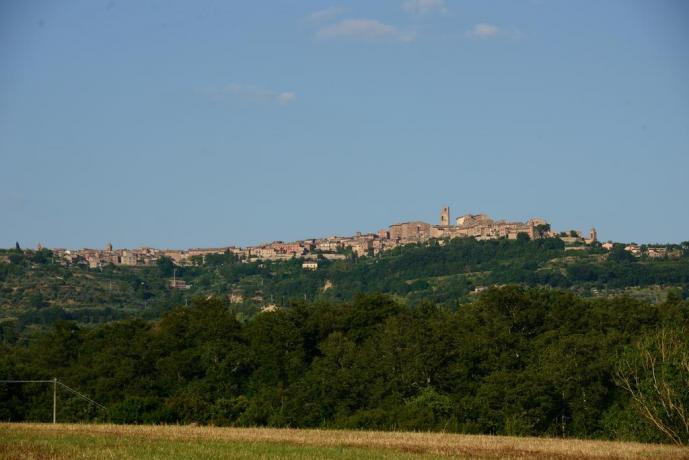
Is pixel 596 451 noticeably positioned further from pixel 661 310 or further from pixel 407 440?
pixel 661 310

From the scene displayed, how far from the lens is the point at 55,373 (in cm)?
7106

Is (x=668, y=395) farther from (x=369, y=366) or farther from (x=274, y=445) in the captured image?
(x=369, y=366)

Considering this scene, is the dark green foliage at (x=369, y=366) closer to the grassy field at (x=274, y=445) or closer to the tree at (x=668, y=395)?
the tree at (x=668, y=395)

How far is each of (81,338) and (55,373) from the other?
6.94 meters

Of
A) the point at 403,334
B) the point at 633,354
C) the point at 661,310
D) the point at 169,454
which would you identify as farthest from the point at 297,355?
the point at 169,454

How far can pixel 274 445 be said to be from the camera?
123 ft

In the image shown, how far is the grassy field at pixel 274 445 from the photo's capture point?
113 ft

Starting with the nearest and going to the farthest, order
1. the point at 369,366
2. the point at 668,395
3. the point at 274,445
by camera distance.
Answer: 1. the point at 274,445
2. the point at 668,395
3. the point at 369,366

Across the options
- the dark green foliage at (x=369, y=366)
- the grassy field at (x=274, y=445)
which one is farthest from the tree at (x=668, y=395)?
the grassy field at (x=274, y=445)

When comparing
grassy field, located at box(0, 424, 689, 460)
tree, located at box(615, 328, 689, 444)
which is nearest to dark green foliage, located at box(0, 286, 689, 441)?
tree, located at box(615, 328, 689, 444)

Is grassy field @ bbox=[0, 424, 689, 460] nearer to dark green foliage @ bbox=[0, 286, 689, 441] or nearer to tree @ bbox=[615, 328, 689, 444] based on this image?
tree @ bbox=[615, 328, 689, 444]

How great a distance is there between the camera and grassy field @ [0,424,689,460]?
113ft

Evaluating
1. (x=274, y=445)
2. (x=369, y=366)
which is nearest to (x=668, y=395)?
(x=274, y=445)

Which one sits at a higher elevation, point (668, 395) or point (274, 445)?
point (668, 395)
